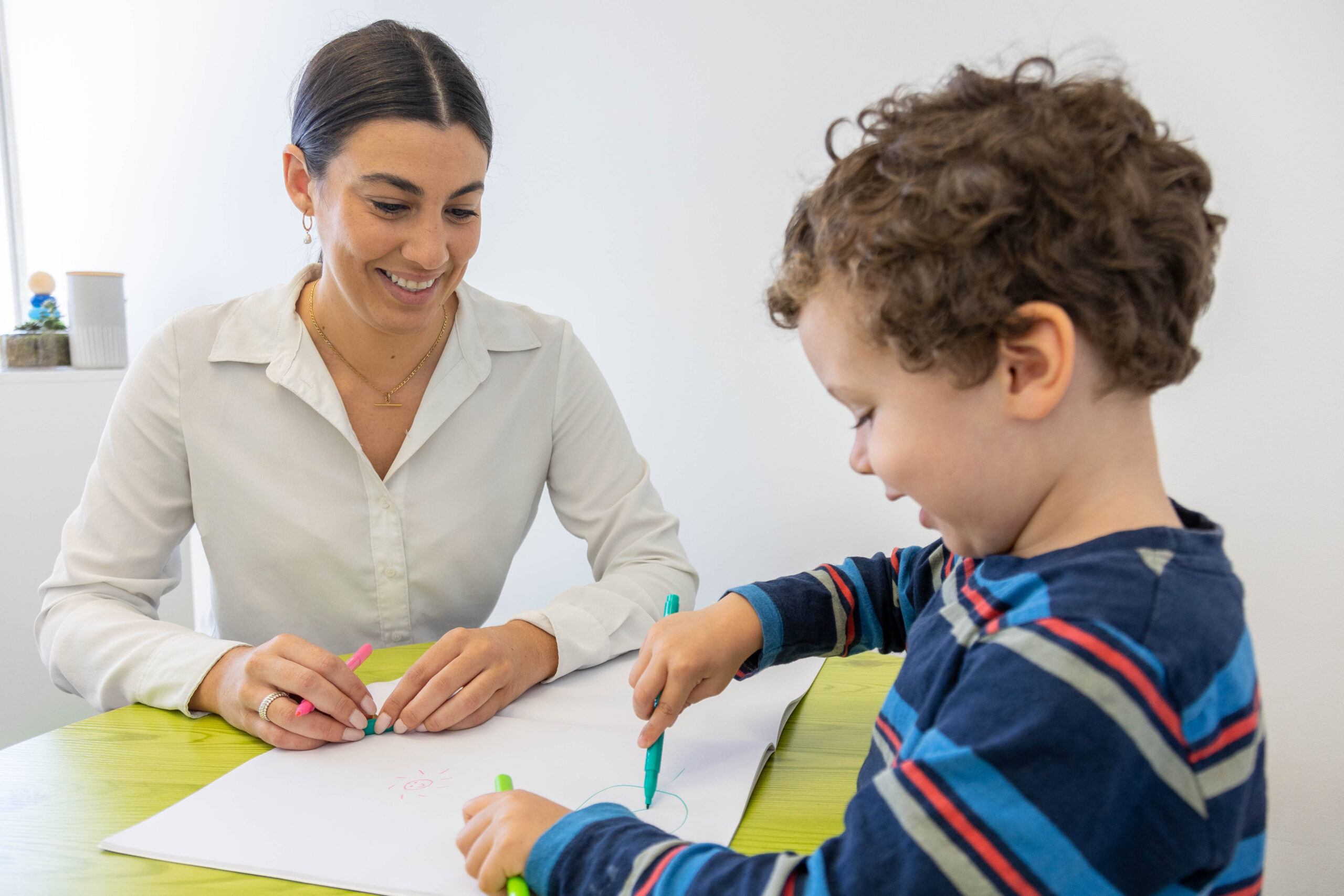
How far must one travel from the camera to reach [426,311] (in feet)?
3.95

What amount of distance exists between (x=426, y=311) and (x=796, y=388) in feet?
3.11

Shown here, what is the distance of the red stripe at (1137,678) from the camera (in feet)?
1.42

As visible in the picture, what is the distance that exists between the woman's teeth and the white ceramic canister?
1591 millimetres

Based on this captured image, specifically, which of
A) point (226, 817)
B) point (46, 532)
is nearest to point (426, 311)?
point (226, 817)

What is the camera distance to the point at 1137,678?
0.43 meters

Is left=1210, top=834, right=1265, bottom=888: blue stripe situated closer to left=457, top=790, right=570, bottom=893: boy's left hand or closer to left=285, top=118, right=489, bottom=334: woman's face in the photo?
left=457, top=790, right=570, bottom=893: boy's left hand

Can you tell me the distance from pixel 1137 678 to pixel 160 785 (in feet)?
2.29

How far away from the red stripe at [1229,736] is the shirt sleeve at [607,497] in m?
0.71

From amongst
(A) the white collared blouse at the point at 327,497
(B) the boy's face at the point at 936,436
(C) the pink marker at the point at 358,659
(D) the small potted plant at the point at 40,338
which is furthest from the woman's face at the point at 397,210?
(D) the small potted plant at the point at 40,338

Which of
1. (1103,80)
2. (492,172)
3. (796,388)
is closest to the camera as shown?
(1103,80)

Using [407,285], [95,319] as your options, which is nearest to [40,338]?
[95,319]

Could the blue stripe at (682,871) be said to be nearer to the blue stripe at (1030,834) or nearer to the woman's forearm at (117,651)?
the blue stripe at (1030,834)

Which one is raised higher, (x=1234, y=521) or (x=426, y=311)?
(x=426, y=311)

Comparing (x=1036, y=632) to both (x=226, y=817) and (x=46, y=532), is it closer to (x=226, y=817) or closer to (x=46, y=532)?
(x=226, y=817)
